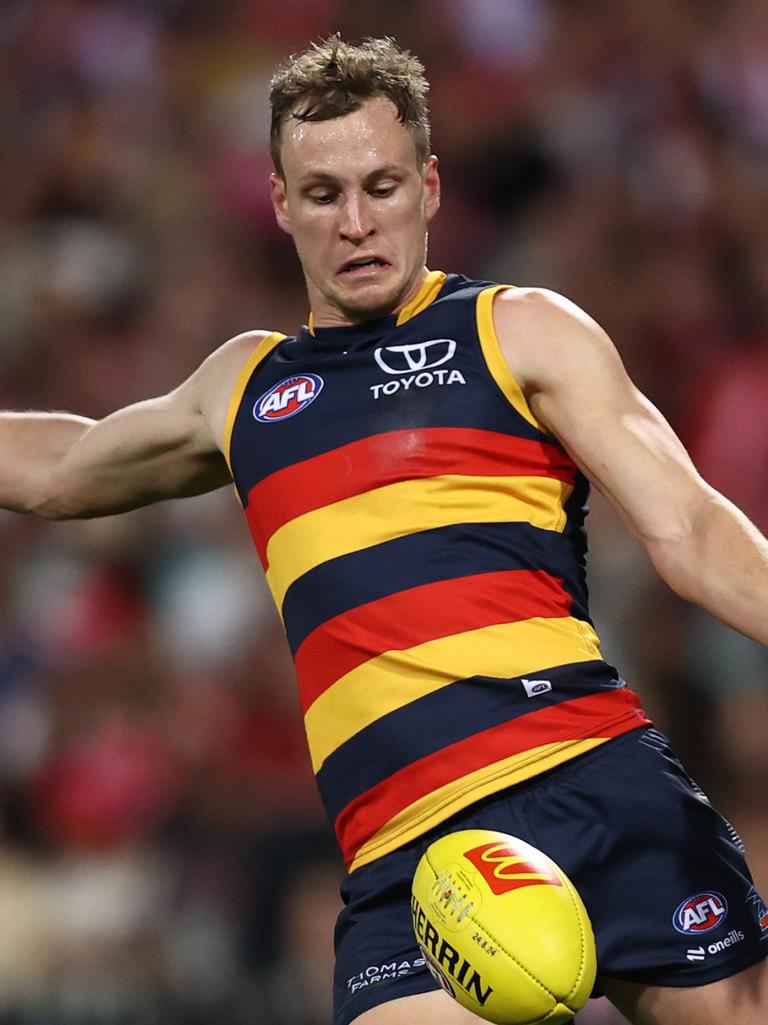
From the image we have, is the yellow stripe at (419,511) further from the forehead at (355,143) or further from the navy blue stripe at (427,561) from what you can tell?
the forehead at (355,143)

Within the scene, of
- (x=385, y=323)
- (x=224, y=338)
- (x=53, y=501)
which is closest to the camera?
(x=385, y=323)

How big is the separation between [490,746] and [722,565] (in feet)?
1.69

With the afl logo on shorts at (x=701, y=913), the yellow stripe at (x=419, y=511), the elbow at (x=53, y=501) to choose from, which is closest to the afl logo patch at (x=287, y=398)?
the yellow stripe at (x=419, y=511)

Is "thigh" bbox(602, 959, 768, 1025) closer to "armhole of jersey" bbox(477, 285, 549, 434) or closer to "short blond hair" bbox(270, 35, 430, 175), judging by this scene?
"armhole of jersey" bbox(477, 285, 549, 434)

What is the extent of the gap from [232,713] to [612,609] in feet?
4.96

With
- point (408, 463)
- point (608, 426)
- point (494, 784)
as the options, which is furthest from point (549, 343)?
point (494, 784)

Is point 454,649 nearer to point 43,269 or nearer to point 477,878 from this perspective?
point 477,878

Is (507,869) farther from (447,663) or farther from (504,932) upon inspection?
(447,663)

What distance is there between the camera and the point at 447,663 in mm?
2965

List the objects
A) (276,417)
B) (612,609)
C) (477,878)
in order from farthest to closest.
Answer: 1. (612,609)
2. (276,417)
3. (477,878)

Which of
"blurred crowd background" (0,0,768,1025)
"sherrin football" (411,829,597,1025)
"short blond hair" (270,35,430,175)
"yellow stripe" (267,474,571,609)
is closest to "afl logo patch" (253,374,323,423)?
"yellow stripe" (267,474,571,609)

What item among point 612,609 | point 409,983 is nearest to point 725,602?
point 409,983

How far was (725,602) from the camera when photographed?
2791 mm

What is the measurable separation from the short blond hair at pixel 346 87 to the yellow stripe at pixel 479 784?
3.96 ft
